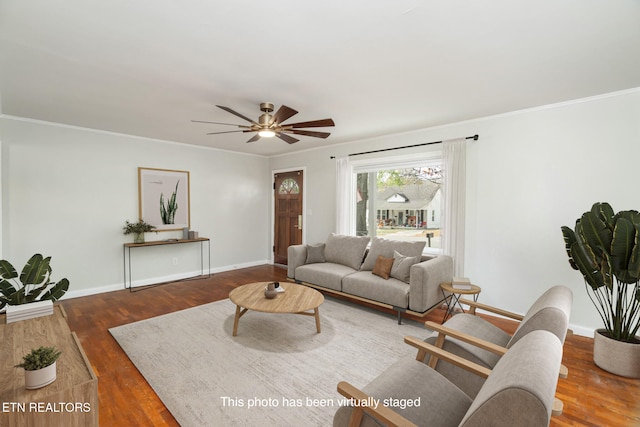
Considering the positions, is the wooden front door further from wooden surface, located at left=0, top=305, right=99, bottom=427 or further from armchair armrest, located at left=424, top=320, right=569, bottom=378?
wooden surface, located at left=0, top=305, right=99, bottom=427

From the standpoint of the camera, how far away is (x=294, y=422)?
1878 mm

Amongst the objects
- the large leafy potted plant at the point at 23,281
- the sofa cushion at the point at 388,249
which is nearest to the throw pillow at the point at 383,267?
the sofa cushion at the point at 388,249

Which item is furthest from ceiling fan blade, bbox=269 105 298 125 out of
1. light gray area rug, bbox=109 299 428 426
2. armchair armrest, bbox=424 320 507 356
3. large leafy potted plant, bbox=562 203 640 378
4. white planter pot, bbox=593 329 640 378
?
white planter pot, bbox=593 329 640 378

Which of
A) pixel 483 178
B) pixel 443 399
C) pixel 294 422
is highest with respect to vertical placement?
pixel 483 178

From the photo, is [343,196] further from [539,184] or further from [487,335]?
[487,335]

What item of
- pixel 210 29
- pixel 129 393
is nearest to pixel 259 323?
pixel 129 393

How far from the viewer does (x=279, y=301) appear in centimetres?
303

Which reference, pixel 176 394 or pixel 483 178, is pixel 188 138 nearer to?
pixel 176 394

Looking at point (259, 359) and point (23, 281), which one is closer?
point (23, 281)

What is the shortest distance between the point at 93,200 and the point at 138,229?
0.74 meters

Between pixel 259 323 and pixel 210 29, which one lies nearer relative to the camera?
pixel 210 29

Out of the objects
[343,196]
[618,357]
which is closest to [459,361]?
[618,357]

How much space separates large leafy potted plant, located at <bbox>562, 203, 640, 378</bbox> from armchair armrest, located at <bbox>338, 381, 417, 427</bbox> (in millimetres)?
2387

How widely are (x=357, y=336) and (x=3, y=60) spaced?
3909 mm
